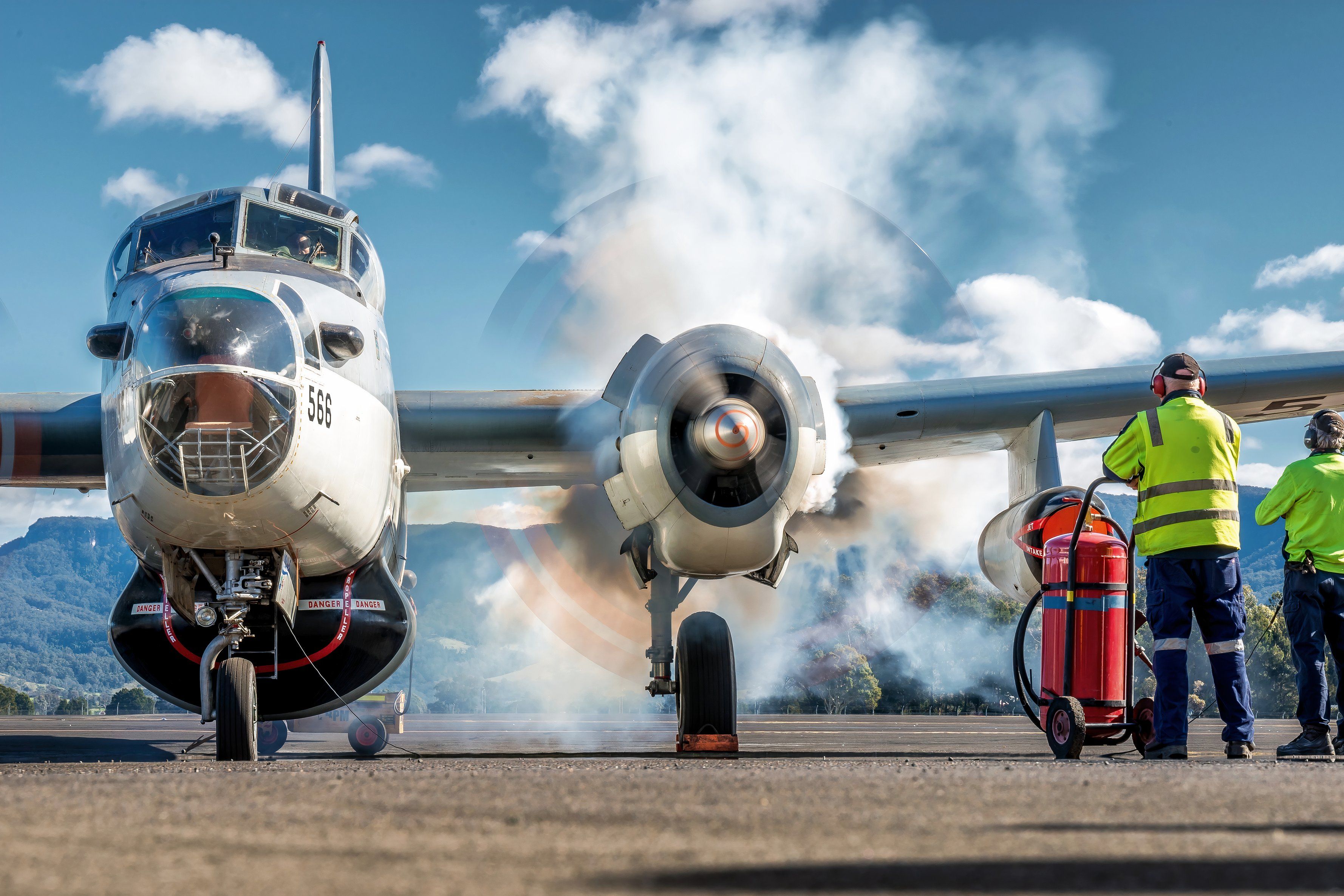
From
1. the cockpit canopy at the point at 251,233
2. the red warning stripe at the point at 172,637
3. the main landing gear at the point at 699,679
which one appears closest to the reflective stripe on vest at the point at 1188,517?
the main landing gear at the point at 699,679

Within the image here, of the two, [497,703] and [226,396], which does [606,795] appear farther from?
[497,703]

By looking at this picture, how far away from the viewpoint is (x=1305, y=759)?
6.37 metres

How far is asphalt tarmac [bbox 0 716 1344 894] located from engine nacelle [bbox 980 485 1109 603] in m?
3.99

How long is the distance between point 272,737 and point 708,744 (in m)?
6.39

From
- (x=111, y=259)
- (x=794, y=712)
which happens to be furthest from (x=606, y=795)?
(x=794, y=712)

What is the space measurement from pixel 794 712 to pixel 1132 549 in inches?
1789

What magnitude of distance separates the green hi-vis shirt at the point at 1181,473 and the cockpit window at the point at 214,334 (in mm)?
5193

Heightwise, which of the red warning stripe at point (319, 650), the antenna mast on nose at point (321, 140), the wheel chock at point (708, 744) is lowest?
the wheel chock at point (708, 744)

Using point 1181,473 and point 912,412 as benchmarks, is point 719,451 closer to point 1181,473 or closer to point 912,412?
point 1181,473

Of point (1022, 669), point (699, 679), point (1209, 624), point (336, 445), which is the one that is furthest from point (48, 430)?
point (1209, 624)

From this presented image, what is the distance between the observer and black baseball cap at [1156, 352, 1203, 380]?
6.81 meters

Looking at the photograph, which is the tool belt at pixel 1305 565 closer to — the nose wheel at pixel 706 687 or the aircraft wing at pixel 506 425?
the nose wheel at pixel 706 687

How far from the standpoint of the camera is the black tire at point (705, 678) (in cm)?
888

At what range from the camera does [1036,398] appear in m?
11.4
